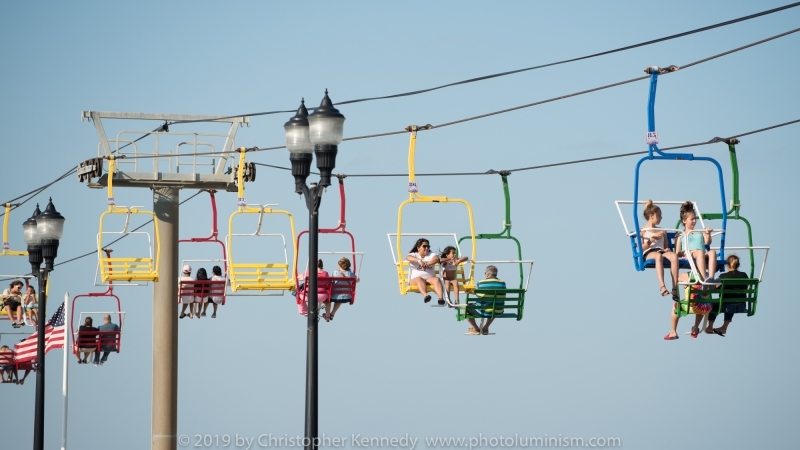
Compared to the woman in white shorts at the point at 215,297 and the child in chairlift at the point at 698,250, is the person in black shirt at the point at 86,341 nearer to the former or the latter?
the woman in white shorts at the point at 215,297

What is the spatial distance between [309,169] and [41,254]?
8.81 meters

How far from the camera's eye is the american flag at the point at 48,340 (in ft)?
101

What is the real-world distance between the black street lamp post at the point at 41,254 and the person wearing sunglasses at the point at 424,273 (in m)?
Answer: 6.22

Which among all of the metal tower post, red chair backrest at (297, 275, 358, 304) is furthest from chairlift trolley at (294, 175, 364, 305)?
the metal tower post

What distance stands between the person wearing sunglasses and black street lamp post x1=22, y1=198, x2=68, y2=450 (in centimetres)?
622

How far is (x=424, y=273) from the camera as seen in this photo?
23.0 meters

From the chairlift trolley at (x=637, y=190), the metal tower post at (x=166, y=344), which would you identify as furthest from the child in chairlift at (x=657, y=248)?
the metal tower post at (x=166, y=344)

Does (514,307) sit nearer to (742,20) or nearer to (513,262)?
(513,262)

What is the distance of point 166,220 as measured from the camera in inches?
1382

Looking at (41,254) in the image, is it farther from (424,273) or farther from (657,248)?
(657,248)

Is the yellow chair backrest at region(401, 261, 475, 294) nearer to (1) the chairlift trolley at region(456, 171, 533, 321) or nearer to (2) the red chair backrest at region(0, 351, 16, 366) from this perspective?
(1) the chairlift trolley at region(456, 171, 533, 321)

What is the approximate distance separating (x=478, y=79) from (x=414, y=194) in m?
1.76

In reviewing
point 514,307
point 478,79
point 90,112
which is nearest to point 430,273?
point 514,307

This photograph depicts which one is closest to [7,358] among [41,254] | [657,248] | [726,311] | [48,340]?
[48,340]
